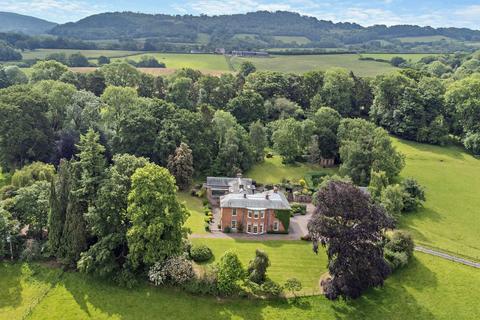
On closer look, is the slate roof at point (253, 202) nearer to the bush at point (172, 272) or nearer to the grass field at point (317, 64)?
the bush at point (172, 272)

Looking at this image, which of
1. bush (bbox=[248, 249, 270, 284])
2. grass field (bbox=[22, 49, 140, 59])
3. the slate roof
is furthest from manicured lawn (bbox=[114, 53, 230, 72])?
bush (bbox=[248, 249, 270, 284])

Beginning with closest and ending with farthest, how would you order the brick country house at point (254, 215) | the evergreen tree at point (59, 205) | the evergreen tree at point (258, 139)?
the evergreen tree at point (59, 205) < the brick country house at point (254, 215) < the evergreen tree at point (258, 139)

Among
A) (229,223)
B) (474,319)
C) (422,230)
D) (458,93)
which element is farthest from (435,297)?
(458,93)

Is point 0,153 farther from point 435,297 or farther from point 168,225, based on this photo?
point 435,297

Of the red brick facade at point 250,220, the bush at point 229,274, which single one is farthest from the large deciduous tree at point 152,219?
the red brick facade at point 250,220

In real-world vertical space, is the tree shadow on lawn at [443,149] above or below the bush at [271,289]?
above

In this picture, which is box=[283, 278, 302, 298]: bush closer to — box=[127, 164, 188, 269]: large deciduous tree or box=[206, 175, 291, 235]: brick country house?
box=[127, 164, 188, 269]: large deciduous tree
